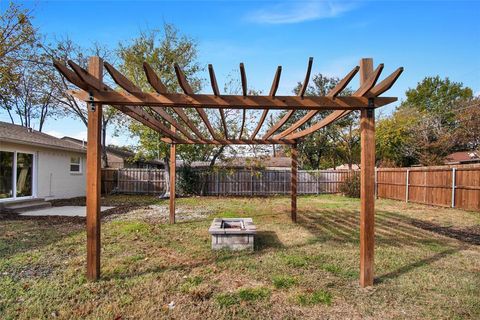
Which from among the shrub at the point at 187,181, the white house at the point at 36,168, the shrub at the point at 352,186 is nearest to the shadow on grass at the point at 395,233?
the shrub at the point at 352,186

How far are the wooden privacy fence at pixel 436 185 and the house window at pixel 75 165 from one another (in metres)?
14.6

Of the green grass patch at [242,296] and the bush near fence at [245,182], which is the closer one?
the green grass patch at [242,296]

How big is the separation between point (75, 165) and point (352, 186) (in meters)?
13.6

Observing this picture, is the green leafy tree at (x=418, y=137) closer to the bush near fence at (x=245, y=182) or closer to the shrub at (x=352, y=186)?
the bush near fence at (x=245, y=182)

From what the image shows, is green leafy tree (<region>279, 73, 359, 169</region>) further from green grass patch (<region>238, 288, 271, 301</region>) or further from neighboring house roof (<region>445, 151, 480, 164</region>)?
green grass patch (<region>238, 288, 271, 301</region>)

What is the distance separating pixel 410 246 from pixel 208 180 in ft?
40.4

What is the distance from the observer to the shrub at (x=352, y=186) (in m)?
14.8

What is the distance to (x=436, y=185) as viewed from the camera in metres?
10.9

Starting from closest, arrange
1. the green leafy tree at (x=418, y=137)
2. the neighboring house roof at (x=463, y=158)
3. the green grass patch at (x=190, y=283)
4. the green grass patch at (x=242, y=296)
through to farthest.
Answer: the green grass patch at (x=242, y=296) → the green grass patch at (x=190, y=283) → the green leafy tree at (x=418, y=137) → the neighboring house roof at (x=463, y=158)

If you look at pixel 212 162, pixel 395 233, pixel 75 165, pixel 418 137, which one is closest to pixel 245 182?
pixel 212 162

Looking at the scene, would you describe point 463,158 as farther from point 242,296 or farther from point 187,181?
point 242,296

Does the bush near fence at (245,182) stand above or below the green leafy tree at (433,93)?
below

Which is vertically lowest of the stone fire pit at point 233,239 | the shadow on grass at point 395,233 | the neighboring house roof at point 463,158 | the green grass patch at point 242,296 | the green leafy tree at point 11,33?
the shadow on grass at point 395,233

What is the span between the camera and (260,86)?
50.4ft
